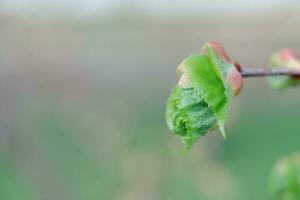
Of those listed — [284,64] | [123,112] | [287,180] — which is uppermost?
[284,64]

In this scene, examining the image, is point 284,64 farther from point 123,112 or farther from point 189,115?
point 123,112

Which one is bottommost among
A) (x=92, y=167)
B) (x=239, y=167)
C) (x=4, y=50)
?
(x=239, y=167)

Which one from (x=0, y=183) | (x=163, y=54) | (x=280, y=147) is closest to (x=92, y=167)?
(x=0, y=183)

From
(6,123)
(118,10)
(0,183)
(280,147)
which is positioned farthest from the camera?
(118,10)

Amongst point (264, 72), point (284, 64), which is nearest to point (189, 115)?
point (264, 72)

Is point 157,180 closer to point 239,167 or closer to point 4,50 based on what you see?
point 4,50

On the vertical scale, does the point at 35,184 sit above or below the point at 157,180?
above

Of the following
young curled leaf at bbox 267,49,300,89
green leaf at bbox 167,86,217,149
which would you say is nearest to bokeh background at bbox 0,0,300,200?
green leaf at bbox 167,86,217,149

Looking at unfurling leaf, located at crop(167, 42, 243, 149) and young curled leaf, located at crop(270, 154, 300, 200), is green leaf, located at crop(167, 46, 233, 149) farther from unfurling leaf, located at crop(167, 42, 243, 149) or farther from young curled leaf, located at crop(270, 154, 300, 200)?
young curled leaf, located at crop(270, 154, 300, 200)

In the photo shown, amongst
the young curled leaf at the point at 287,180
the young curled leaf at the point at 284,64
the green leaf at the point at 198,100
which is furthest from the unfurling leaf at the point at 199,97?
the young curled leaf at the point at 287,180
